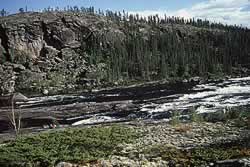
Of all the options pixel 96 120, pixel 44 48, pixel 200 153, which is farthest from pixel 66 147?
pixel 44 48

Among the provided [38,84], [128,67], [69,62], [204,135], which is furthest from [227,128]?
[69,62]

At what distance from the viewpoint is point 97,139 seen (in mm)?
31109

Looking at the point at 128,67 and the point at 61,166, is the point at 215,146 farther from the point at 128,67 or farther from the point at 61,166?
the point at 128,67

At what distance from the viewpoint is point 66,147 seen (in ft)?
92.8

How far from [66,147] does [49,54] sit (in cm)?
14820

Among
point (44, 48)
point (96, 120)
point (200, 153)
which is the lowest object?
point (96, 120)

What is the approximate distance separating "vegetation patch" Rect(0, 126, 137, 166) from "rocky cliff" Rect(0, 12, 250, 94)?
88.8 meters

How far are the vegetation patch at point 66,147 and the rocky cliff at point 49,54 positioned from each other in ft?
291

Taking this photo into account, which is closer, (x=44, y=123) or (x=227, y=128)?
(x=227, y=128)

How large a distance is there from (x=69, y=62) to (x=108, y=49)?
84.7 feet

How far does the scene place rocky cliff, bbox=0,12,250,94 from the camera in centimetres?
13662

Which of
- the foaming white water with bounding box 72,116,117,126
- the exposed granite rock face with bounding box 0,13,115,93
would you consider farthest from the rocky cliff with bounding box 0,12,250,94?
the foaming white water with bounding box 72,116,117,126

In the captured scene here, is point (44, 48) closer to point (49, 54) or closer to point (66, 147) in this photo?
point (49, 54)

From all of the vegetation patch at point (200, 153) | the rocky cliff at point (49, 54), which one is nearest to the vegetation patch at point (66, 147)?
the vegetation patch at point (200, 153)
